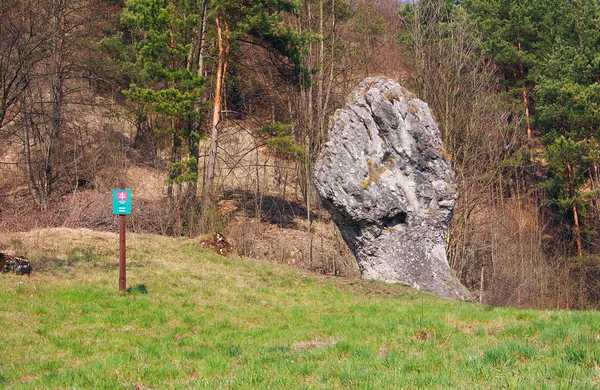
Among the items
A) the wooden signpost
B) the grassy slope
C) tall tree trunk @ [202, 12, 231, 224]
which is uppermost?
tall tree trunk @ [202, 12, 231, 224]

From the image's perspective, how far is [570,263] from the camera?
2920 centimetres

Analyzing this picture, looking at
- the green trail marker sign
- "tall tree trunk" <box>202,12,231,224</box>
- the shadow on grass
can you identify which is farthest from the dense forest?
the shadow on grass

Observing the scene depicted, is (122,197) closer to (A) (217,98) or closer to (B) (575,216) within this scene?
(A) (217,98)

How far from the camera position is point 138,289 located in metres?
13.1

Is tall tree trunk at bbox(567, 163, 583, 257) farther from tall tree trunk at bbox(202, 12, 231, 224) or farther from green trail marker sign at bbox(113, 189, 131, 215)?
green trail marker sign at bbox(113, 189, 131, 215)

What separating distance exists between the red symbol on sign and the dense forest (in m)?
5.14

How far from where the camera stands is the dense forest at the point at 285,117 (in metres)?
22.6

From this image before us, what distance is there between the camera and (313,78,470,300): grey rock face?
16.6 meters

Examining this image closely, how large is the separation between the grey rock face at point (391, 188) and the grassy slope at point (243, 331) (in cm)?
133

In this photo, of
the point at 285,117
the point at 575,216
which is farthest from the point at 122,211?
the point at 575,216

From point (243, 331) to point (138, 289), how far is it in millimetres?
3583

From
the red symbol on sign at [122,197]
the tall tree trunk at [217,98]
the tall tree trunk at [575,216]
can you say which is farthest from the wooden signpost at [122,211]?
the tall tree trunk at [575,216]

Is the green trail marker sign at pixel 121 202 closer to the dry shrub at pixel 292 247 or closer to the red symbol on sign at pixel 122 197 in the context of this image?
the red symbol on sign at pixel 122 197

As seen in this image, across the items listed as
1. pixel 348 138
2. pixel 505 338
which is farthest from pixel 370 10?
pixel 505 338
